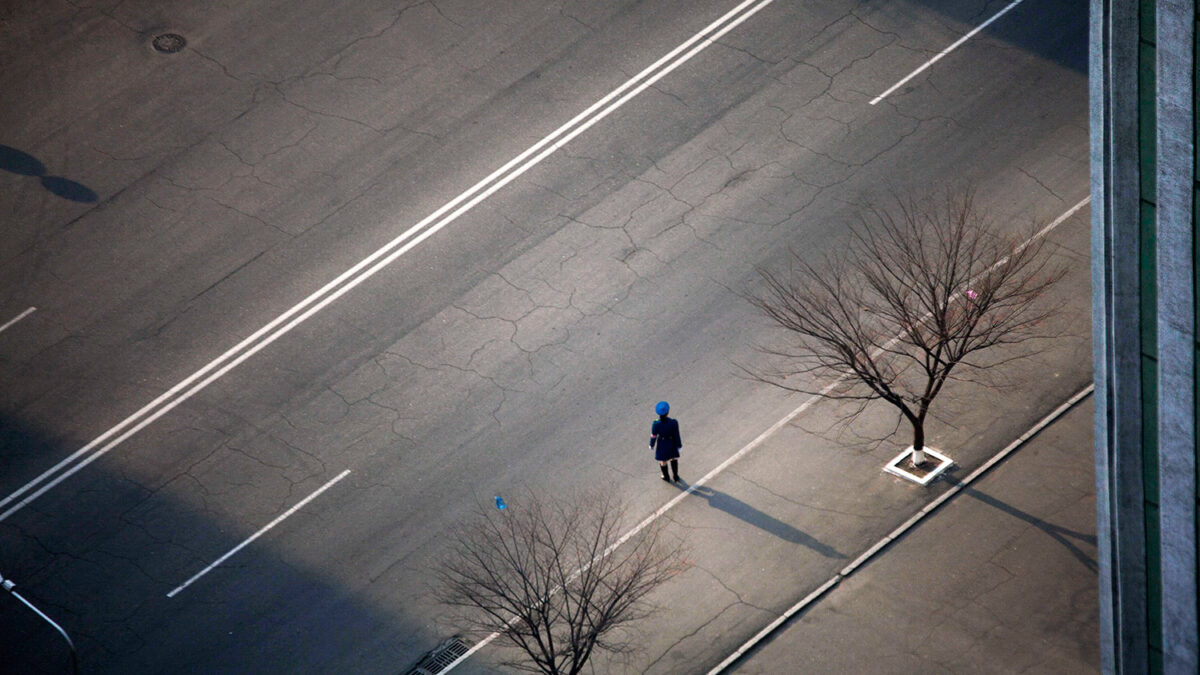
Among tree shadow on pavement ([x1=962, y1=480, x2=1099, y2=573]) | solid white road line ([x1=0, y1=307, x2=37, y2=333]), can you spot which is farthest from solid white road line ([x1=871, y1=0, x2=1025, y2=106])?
solid white road line ([x1=0, y1=307, x2=37, y2=333])

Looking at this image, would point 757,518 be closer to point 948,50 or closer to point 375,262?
point 375,262

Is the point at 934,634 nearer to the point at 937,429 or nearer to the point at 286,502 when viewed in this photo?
the point at 937,429

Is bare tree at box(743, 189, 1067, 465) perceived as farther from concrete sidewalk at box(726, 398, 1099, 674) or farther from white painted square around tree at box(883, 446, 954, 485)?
concrete sidewalk at box(726, 398, 1099, 674)

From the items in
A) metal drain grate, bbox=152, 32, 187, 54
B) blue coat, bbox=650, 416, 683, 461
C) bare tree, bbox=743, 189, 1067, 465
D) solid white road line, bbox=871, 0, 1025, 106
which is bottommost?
blue coat, bbox=650, 416, 683, 461

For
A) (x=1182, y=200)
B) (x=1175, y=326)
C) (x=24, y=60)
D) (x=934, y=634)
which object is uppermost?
(x=24, y=60)

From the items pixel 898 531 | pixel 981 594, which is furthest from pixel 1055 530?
pixel 898 531

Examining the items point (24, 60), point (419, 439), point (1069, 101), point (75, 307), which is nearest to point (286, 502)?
point (419, 439)
